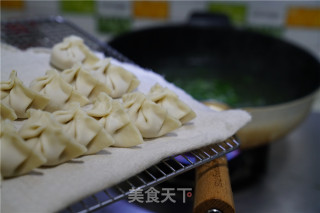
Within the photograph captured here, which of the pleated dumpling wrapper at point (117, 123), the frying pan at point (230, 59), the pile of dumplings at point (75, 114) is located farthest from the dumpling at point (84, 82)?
the frying pan at point (230, 59)

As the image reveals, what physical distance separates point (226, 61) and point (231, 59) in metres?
0.03

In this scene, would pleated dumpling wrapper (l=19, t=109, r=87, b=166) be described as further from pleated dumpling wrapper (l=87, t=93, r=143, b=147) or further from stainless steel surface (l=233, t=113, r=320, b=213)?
stainless steel surface (l=233, t=113, r=320, b=213)

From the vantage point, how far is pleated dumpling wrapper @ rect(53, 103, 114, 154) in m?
0.79

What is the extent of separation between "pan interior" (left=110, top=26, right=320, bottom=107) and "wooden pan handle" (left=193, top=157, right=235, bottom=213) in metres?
0.94

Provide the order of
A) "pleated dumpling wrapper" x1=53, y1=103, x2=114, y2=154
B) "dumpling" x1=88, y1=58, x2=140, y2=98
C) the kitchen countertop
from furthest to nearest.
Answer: the kitchen countertop, "dumpling" x1=88, y1=58, x2=140, y2=98, "pleated dumpling wrapper" x1=53, y1=103, x2=114, y2=154

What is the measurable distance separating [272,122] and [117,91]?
0.57m

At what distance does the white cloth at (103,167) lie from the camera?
65cm

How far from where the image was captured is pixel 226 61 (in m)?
2.11

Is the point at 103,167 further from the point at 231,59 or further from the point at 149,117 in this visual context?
the point at 231,59

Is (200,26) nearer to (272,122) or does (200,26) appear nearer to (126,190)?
(272,122)

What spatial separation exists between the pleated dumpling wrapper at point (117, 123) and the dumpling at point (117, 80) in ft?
0.42

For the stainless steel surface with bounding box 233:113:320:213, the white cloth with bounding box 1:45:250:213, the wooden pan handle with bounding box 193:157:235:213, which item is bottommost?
the stainless steel surface with bounding box 233:113:320:213

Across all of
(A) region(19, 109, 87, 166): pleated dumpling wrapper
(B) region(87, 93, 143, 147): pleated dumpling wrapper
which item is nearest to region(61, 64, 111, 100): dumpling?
(B) region(87, 93, 143, 147): pleated dumpling wrapper

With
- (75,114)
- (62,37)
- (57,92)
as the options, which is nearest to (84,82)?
(57,92)
